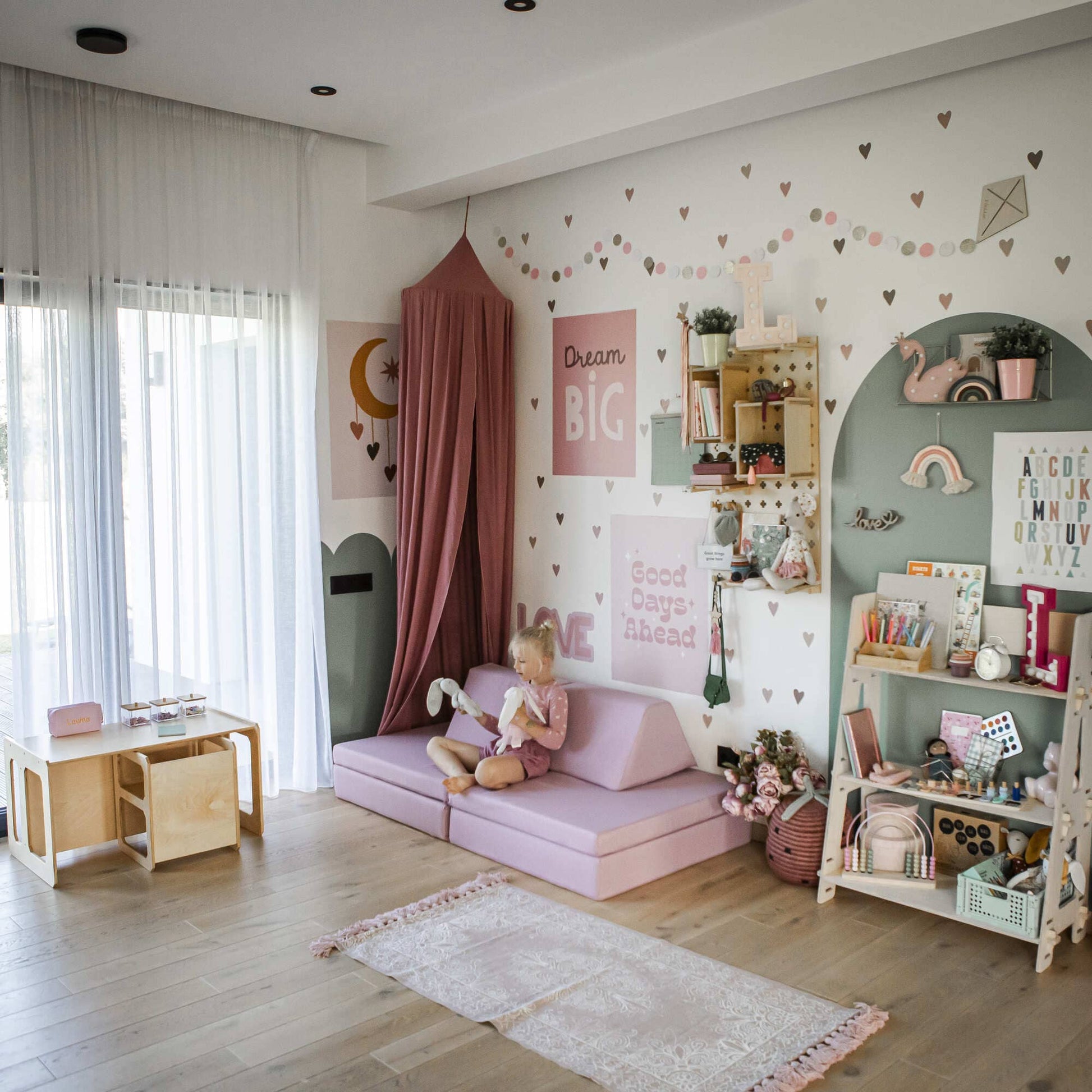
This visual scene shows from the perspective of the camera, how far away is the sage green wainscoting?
14.8 ft

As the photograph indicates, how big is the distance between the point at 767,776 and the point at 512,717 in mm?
938

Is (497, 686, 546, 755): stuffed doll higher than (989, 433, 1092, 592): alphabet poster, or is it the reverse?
(989, 433, 1092, 592): alphabet poster

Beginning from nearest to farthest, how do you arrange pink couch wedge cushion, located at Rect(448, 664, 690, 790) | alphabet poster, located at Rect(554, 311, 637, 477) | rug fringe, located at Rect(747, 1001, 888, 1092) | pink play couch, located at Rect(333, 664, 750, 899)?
rug fringe, located at Rect(747, 1001, 888, 1092), pink play couch, located at Rect(333, 664, 750, 899), pink couch wedge cushion, located at Rect(448, 664, 690, 790), alphabet poster, located at Rect(554, 311, 637, 477)

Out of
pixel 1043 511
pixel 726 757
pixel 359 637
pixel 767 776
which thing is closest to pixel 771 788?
pixel 767 776

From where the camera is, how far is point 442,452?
14.5 feet

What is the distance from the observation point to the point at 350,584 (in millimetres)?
4559

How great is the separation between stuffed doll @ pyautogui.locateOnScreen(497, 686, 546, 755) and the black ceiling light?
98.1 inches

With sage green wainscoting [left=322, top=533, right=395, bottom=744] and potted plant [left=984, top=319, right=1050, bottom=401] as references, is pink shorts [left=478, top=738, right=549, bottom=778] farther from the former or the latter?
potted plant [left=984, top=319, right=1050, bottom=401]

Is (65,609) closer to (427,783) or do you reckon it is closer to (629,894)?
(427,783)

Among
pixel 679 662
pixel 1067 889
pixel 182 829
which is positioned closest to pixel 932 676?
pixel 1067 889

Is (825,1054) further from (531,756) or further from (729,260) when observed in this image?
(729,260)

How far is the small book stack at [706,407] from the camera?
3.62m

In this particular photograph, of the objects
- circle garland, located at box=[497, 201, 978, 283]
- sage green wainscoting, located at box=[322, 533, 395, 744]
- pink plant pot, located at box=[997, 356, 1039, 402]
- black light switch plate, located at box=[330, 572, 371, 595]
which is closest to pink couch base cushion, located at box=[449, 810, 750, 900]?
sage green wainscoting, located at box=[322, 533, 395, 744]

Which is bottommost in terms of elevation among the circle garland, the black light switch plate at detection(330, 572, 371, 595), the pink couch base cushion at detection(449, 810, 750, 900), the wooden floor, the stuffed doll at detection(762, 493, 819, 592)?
the wooden floor
